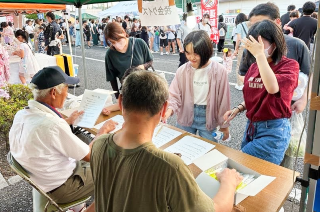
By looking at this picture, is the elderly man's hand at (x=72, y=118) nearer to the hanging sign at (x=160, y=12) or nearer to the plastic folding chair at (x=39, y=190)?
the plastic folding chair at (x=39, y=190)

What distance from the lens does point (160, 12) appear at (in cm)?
241

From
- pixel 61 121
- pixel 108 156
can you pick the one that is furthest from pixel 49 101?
pixel 108 156

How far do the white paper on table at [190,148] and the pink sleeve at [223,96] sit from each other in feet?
1.25

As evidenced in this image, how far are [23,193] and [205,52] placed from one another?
2.21 m

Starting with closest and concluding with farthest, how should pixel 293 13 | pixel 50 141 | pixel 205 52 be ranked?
pixel 50 141 < pixel 205 52 < pixel 293 13

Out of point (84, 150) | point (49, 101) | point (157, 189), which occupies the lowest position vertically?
point (84, 150)

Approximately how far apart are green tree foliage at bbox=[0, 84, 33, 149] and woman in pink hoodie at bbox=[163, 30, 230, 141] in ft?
7.37

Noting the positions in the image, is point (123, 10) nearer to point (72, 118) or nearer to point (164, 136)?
point (72, 118)

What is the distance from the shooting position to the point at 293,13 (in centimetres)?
590

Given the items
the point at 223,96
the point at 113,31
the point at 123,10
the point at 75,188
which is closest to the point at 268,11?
the point at 223,96

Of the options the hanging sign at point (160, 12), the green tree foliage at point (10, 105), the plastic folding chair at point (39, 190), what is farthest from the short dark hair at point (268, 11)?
the green tree foliage at point (10, 105)

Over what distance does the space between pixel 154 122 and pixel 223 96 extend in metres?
1.22

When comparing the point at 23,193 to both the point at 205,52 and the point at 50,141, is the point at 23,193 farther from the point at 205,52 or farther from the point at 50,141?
the point at 205,52

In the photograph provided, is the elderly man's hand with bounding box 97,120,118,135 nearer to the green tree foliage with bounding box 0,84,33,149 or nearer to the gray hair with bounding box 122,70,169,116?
the gray hair with bounding box 122,70,169,116
